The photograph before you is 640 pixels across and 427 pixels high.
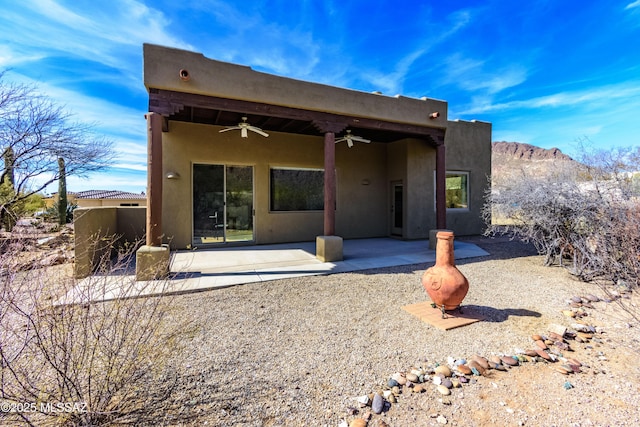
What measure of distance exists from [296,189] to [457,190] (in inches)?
255

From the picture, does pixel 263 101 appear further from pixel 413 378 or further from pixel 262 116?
pixel 413 378

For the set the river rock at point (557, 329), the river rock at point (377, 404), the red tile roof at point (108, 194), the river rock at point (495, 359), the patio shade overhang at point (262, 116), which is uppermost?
the patio shade overhang at point (262, 116)

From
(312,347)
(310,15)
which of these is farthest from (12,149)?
(312,347)

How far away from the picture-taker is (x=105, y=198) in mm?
26047

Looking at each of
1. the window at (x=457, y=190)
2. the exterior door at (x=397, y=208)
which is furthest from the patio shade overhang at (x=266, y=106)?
the window at (x=457, y=190)

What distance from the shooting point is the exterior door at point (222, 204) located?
28.3 feet

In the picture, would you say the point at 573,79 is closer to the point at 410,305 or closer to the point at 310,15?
the point at 310,15

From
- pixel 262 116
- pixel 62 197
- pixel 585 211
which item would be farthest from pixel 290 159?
pixel 62 197

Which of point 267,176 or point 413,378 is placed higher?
point 267,176

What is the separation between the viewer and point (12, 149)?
39.7ft

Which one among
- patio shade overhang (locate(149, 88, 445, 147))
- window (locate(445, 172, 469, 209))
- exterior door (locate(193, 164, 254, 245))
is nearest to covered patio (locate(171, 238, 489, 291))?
exterior door (locate(193, 164, 254, 245))

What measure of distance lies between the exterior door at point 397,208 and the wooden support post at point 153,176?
313 inches

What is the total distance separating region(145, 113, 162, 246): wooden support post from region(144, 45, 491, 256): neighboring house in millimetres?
19

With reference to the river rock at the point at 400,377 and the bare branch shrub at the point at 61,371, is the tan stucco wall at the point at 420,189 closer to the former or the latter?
the river rock at the point at 400,377
